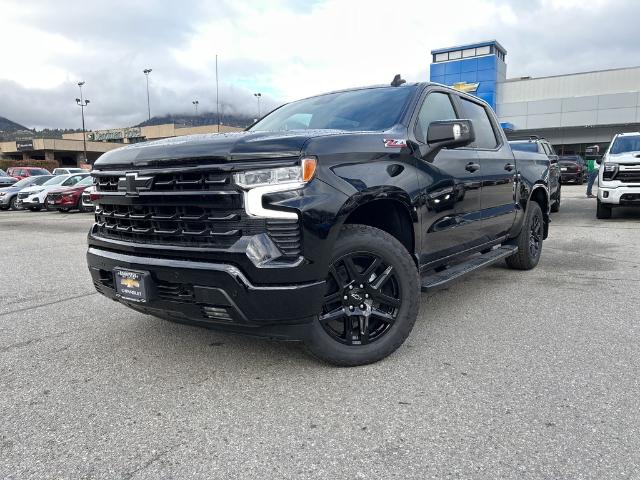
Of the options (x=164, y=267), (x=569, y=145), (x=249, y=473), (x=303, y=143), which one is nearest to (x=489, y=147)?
(x=303, y=143)

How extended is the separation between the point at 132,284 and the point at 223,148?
38.8 inches

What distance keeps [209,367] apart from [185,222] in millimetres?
965

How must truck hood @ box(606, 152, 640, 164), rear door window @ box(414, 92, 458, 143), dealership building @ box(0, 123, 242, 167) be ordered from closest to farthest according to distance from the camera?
rear door window @ box(414, 92, 458, 143) < truck hood @ box(606, 152, 640, 164) < dealership building @ box(0, 123, 242, 167)

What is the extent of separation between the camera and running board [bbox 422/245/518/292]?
3.64 m

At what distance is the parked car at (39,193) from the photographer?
60.5ft

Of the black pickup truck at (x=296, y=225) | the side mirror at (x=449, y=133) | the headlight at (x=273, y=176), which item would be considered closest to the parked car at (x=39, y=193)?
the black pickup truck at (x=296, y=225)

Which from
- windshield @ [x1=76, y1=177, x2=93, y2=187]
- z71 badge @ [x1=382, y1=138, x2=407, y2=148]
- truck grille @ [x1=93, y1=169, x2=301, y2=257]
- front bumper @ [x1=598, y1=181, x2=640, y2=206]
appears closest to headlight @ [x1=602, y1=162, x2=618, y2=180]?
front bumper @ [x1=598, y1=181, x2=640, y2=206]

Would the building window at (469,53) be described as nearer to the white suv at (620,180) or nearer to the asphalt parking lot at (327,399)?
the white suv at (620,180)

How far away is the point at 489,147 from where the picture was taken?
4965mm

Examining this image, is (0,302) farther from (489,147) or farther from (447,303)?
(489,147)

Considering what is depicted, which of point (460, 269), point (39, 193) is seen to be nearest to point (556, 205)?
point (460, 269)

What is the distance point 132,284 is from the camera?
3.01 m

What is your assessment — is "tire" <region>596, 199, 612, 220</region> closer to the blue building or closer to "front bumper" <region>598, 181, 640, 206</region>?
"front bumper" <region>598, 181, 640, 206</region>

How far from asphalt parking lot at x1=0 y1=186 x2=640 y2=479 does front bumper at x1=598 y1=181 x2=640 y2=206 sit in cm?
665
